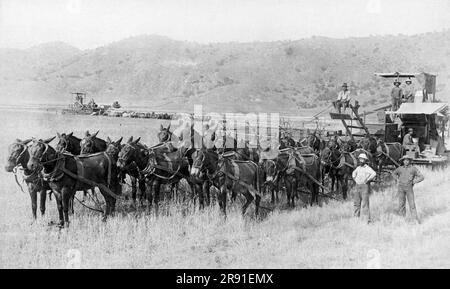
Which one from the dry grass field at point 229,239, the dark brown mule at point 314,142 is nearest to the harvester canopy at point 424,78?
the dark brown mule at point 314,142

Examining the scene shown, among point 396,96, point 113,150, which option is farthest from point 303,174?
point 396,96

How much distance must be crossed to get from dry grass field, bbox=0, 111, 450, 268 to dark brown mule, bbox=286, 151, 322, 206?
62 cm

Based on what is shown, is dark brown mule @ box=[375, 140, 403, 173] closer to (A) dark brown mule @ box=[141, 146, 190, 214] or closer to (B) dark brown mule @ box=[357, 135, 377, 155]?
(B) dark brown mule @ box=[357, 135, 377, 155]

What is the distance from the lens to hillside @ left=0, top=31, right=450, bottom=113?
48.7m

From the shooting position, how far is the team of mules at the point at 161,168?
9430 millimetres

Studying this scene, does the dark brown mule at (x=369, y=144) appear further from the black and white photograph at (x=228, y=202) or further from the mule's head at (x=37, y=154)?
the mule's head at (x=37, y=154)

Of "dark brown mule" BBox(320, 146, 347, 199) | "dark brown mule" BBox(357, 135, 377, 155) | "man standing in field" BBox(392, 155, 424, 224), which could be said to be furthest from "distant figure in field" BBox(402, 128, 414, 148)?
"man standing in field" BBox(392, 155, 424, 224)

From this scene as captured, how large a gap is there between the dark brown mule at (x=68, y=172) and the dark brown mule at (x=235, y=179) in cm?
253

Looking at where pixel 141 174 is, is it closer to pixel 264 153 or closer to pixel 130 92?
pixel 264 153

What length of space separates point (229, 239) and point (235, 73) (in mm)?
47656

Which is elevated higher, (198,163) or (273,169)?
(198,163)

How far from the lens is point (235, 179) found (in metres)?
10.5

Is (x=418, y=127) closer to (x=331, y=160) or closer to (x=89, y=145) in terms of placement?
(x=331, y=160)
